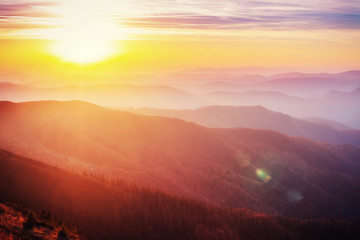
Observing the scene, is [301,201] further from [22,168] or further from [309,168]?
[22,168]

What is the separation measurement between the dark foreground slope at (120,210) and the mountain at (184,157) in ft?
75.5

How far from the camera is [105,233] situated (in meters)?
42.1

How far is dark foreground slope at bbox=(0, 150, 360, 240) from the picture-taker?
136ft

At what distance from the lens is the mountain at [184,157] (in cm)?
9425

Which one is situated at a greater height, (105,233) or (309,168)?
(105,233)

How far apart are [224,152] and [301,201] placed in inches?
1552

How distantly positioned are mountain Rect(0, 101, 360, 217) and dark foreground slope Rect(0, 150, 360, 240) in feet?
75.5

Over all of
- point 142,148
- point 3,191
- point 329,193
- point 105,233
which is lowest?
point 329,193

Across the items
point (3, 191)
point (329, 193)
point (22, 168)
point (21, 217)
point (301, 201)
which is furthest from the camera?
point (329, 193)

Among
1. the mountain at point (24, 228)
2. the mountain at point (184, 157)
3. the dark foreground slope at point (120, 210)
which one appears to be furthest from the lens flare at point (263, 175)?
the mountain at point (24, 228)

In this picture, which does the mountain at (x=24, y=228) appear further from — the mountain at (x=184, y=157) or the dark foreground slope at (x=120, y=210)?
the mountain at (x=184, y=157)

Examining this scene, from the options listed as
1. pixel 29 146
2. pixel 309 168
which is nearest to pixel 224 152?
pixel 309 168

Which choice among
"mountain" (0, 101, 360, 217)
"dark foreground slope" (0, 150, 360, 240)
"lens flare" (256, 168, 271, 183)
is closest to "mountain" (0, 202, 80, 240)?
"dark foreground slope" (0, 150, 360, 240)

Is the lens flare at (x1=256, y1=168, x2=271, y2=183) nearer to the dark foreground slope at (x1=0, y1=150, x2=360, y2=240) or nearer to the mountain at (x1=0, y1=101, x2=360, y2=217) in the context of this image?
the mountain at (x1=0, y1=101, x2=360, y2=217)
